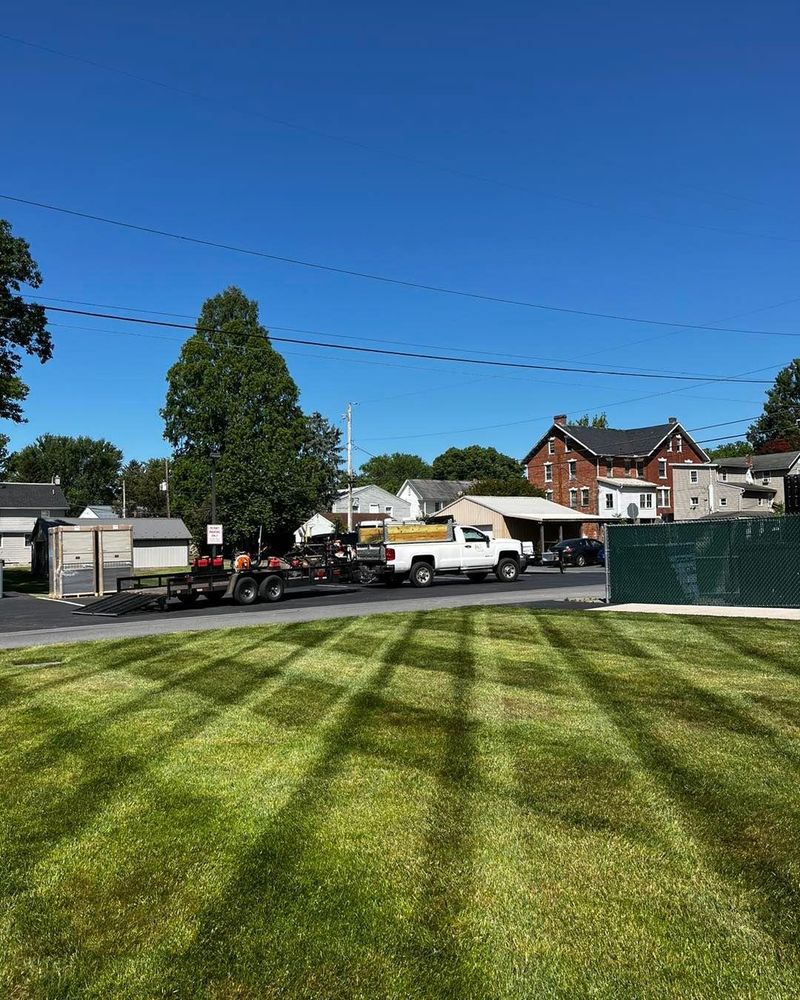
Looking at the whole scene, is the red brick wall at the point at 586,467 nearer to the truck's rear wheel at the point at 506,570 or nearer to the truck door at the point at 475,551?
the truck's rear wheel at the point at 506,570

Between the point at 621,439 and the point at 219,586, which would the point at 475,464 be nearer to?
the point at 621,439

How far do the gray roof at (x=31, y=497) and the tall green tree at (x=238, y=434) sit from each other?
15.1 metres

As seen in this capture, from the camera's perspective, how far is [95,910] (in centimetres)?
376

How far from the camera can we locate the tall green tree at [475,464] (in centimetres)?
11762

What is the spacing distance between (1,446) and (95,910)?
94.5 ft

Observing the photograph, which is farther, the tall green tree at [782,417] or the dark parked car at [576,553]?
the tall green tree at [782,417]

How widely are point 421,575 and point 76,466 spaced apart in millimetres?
108244

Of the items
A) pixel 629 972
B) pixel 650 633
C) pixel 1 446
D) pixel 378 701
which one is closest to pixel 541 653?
pixel 650 633

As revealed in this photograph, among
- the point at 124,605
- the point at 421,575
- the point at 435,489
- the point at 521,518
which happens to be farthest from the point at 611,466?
the point at 124,605

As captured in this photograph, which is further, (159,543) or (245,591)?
(159,543)

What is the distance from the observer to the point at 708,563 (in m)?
16.7

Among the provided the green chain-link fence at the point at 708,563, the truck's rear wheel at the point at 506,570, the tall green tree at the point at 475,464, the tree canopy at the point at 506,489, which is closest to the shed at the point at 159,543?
the tree canopy at the point at 506,489

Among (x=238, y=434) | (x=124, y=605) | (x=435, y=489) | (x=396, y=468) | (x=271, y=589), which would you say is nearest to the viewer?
(x=124, y=605)

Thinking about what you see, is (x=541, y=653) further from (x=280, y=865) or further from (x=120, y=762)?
(x=280, y=865)
